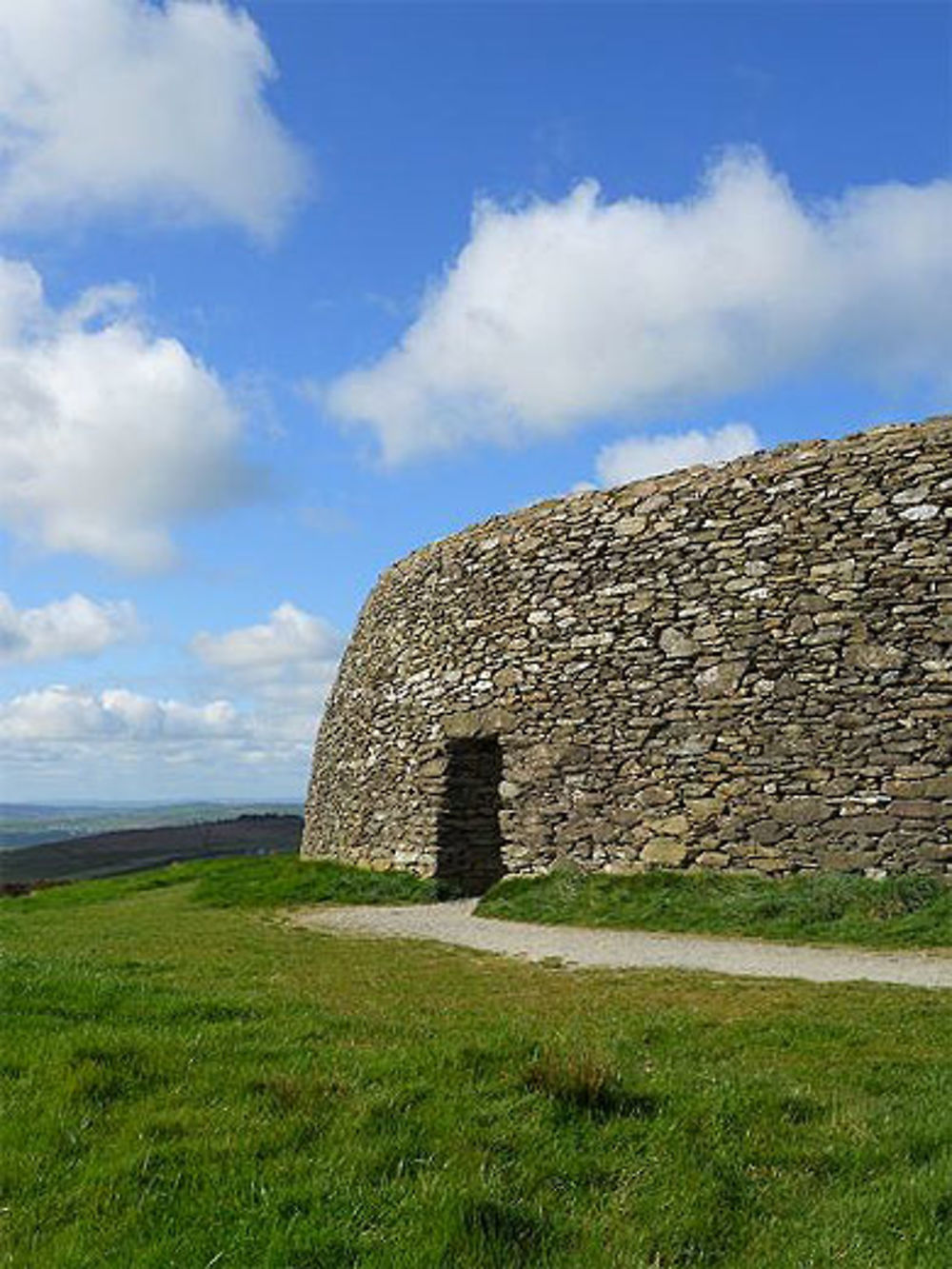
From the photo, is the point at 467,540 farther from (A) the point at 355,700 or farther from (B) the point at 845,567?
(B) the point at 845,567

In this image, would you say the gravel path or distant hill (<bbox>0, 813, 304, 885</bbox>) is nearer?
the gravel path

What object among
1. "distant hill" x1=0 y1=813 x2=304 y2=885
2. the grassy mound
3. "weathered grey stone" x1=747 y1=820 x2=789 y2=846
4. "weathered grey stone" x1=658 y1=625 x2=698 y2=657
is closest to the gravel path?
the grassy mound

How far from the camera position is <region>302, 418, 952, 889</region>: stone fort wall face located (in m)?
15.1

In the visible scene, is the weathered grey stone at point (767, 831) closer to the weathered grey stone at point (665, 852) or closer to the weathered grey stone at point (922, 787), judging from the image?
the weathered grey stone at point (665, 852)

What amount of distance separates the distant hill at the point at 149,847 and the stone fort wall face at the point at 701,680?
80.6 feet

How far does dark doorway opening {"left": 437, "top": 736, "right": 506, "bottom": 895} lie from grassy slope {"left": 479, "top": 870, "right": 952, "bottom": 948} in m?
2.78

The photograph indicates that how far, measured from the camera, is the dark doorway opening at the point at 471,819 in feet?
65.7

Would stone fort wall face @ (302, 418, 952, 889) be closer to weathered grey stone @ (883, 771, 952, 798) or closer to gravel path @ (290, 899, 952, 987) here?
weathered grey stone @ (883, 771, 952, 798)

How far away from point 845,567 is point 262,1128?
13.2m

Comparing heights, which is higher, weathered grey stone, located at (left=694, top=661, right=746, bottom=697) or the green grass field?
weathered grey stone, located at (left=694, top=661, right=746, bottom=697)

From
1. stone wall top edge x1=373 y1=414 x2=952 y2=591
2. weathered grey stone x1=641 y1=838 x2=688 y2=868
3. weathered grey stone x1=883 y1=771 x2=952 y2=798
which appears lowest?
weathered grey stone x1=641 y1=838 x2=688 y2=868

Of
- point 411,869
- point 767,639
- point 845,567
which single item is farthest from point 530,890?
point 845,567

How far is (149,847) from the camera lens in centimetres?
5888

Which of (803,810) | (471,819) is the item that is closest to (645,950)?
(803,810)
